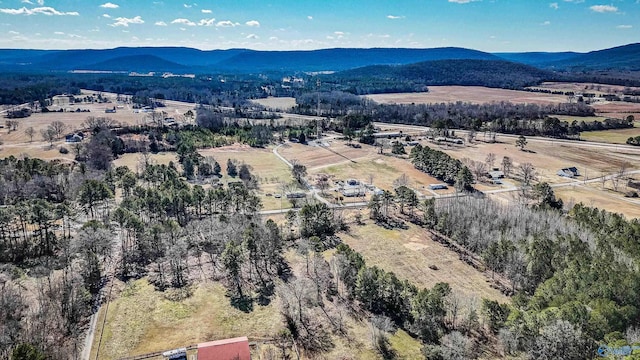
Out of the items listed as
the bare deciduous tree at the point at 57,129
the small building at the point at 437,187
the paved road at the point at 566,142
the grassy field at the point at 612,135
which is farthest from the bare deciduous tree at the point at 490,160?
the bare deciduous tree at the point at 57,129

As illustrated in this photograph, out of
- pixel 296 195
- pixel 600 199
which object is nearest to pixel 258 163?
pixel 296 195

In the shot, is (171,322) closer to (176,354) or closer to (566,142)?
(176,354)

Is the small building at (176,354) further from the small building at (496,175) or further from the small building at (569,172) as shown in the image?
the small building at (569,172)

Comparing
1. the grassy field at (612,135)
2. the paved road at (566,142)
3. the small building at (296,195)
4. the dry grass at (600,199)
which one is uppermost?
the grassy field at (612,135)

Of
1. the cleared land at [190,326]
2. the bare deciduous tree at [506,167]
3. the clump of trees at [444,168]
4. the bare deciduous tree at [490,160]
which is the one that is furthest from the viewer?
the bare deciduous tree at [490,160]

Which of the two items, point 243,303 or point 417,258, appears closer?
point 243,303

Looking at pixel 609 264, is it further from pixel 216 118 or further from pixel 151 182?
pixel 216 118

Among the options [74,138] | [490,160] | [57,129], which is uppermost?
[57,129]
